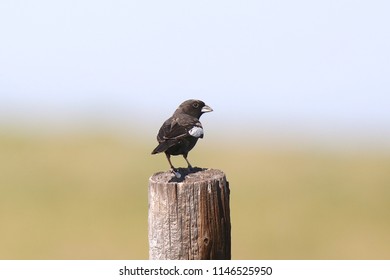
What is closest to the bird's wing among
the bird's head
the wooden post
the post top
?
the bird's head

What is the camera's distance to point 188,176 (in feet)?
25.0

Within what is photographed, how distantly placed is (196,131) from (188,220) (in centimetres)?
232

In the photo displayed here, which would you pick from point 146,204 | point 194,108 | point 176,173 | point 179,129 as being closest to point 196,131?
point 179,129

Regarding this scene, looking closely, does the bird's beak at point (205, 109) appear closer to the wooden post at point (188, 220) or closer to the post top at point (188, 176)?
the post top at point (188, 176)

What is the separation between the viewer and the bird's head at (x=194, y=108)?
1018 cm

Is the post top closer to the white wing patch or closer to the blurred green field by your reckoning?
the white wing patch

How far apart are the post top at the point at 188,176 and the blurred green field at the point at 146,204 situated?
8.66 metres

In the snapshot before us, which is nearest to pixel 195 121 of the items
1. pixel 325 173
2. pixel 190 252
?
pixel 190 252

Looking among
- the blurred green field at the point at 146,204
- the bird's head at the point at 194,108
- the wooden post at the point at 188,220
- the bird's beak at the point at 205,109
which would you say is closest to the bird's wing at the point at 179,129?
the bird's head at the point at 194,108

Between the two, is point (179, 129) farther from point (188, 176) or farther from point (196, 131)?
point (188, 176)

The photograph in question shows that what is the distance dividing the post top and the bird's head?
87.5 inches

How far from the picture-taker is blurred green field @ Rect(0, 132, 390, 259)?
17828mm

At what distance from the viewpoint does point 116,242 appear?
18.0 metres
